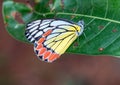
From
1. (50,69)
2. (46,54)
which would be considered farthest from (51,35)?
(50,69)

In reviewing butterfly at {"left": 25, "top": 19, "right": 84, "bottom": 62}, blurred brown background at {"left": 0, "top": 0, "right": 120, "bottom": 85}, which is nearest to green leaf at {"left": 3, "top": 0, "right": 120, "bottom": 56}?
butterfly at {"left": 25, "top": 19, "right": 84, "bottom": 62}

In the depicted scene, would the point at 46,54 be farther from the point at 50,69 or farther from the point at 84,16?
the point at 50,69

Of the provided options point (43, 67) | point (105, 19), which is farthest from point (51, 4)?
point (43, 67)

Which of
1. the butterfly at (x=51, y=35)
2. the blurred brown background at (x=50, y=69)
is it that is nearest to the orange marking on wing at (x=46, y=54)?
the butterfly at (x=51, y=35)

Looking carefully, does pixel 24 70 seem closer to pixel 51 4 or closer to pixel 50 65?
pixel 50 65

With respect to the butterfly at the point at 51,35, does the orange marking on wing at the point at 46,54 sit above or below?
below

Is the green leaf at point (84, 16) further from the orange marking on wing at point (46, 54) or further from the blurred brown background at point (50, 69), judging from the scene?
the blurred brown background at point (50, 69)
